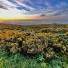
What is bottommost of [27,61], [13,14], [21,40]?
[27,61]

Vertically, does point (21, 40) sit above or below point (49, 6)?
below

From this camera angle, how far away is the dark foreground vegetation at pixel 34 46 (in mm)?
3314

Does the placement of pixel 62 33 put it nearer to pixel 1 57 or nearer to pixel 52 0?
pixel 52 0

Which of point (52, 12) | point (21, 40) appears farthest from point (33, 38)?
point (52, 12)

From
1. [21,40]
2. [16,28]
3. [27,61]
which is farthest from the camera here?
A: [16,28]

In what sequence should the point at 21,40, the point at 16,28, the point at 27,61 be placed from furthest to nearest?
1. the point at 16,28
2. the point at 21,40
3. the point at 27,61

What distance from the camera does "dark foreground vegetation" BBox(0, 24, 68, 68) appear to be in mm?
3314

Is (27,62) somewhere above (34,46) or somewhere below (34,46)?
below

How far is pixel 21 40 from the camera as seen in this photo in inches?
141

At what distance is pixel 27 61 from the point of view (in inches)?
132

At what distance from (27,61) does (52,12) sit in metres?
1.06

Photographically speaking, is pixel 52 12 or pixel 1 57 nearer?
pixel 1 57

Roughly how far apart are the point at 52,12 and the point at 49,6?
116mm

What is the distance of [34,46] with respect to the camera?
3367 mm
